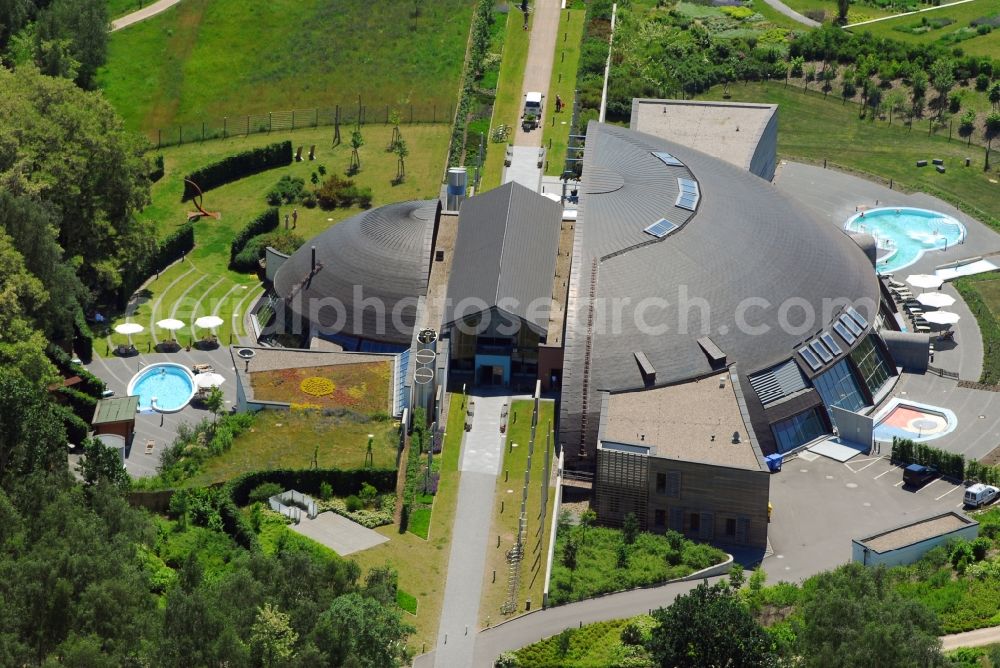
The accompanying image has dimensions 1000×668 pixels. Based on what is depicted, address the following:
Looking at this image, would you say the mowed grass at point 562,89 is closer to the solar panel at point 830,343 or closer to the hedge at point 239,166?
the hedge at point 239,166

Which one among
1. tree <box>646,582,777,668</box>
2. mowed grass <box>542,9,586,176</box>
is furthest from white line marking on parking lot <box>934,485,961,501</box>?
mowed grass <box>542,9,586,176</box>

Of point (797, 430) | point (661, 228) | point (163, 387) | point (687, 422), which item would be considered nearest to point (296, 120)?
point (163, 387)

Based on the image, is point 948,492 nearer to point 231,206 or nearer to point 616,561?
point 616,561

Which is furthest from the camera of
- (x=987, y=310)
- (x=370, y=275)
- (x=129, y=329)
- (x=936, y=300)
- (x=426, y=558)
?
(x=987, y=310)

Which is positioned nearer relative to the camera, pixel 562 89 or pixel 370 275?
pixel 370 275

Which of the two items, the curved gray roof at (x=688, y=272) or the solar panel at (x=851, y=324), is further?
the solar panel at (x=851, y=324)

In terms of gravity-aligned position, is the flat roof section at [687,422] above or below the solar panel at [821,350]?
below

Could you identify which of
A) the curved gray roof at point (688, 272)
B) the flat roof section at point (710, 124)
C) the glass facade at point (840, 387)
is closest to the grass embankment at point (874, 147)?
the flat roof section at point (710, 124)
